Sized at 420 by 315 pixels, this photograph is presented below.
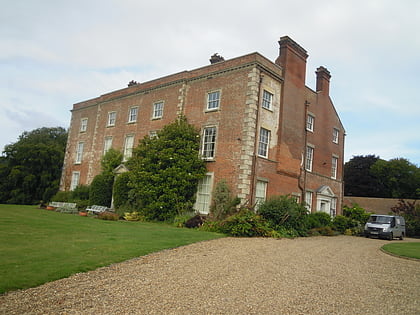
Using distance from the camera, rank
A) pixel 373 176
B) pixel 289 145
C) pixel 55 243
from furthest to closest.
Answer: pixel 373 176 → pixel 289 145 → pixel 55 243

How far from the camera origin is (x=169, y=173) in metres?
19.6

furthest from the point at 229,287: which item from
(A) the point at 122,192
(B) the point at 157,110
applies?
(B) the point at 157,110

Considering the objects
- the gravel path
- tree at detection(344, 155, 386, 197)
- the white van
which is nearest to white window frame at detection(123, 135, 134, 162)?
the gravel path

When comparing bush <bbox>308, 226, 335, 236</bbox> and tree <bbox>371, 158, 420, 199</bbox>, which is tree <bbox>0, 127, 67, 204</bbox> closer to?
bush <bbox>308, 226, 335, 236</bbox>

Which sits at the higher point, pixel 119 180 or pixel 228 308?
pixel 119 180

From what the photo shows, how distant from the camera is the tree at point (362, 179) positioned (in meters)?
50.6

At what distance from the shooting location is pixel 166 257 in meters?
9.73

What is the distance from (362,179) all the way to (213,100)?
3836cm

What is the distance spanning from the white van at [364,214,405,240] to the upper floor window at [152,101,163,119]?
610 inches

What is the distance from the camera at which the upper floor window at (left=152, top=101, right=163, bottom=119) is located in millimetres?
24477

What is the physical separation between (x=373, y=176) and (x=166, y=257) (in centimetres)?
4950

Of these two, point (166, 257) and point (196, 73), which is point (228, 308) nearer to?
point (166, 257)

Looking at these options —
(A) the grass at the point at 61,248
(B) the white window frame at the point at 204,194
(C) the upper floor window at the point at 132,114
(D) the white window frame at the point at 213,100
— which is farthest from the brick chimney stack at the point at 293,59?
(A) the grass at the point at 61,248

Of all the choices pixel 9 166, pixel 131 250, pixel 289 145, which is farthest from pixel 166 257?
pixel 9 166
